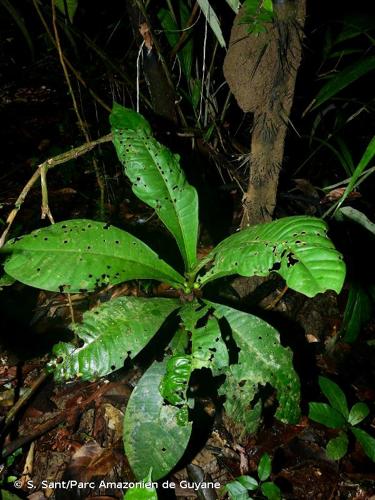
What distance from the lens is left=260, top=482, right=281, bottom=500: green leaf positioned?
132 centimetres

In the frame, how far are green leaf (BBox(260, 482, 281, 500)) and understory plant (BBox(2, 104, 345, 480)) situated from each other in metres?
0.27

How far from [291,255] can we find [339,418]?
89 centimetres

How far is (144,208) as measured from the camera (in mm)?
2668

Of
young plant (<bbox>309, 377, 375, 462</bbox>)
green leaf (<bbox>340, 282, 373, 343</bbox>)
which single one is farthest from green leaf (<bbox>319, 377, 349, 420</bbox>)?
green leaf (<bbox>340, 282, 373, 343</bbox>)

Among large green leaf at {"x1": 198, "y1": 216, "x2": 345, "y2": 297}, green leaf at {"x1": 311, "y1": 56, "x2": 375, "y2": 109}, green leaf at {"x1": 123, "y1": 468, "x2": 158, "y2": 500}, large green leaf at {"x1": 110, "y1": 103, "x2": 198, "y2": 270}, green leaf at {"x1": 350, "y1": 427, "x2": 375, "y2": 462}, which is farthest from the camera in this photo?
green leaf at {"x1": 311, "y1": 56, "x2": 375, "y2": 109}

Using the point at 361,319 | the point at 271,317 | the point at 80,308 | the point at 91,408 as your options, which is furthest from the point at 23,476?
the point at 361,319

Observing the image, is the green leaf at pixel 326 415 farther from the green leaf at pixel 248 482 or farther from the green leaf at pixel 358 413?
the green leaf at pixel 248 482

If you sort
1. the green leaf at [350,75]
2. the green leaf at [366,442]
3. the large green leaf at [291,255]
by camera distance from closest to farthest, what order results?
the large green leaf at [291,255]
the green leaf at [366,442]
the green leaf at [350,75]

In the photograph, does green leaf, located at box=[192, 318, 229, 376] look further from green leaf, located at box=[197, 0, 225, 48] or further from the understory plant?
green leaf, located at box=[197, 0, 225, 48]

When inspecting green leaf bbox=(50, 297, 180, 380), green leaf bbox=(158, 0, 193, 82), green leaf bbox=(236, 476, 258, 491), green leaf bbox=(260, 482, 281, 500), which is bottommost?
green leaf bbox=(260, 482, 281, 500)

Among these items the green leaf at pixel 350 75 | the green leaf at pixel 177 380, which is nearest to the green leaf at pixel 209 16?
the green leaf at pixel 350 75

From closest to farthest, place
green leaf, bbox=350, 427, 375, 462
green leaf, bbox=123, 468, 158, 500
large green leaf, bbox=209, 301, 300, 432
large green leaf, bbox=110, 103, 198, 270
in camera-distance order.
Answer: green leaf, bbox=123, 468, 158, 500 → large green leaf, bbox=209, 301, 300, 432 → large green leaf, bbox=110, 103, 198, 270 → green leaf, bbox=350, 427, 375, 462

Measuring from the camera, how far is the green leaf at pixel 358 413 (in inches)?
58.9

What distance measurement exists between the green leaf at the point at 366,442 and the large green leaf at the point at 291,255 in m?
0.87
